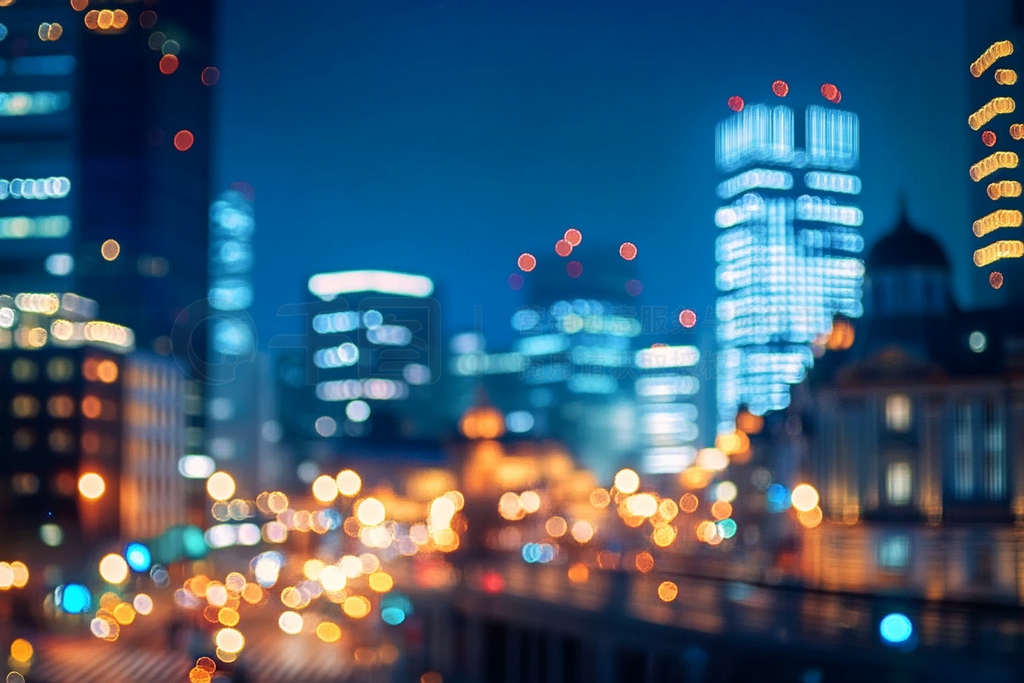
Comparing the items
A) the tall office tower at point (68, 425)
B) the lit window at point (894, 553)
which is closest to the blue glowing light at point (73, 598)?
the lit window at point (894, 553)

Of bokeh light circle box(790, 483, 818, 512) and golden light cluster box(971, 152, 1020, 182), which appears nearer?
golden light cluster box(971, 152, 1020, 182)

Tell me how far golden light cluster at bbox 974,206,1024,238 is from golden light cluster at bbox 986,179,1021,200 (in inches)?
8.6

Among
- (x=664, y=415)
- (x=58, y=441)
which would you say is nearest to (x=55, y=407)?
(x=58, y=441)

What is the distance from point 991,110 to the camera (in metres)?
34.6

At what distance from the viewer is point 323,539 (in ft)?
315

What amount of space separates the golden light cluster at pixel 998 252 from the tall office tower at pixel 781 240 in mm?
10808

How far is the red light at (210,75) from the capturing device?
4156 inches

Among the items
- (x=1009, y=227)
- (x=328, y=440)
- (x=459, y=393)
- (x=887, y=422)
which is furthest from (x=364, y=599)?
(x=459, y=393)

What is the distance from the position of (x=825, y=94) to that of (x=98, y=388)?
4434 centimetres

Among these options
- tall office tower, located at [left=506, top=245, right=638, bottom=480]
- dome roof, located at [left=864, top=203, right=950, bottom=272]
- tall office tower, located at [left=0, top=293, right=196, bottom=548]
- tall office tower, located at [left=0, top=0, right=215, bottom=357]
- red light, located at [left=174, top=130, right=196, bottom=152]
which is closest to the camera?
dome roof, located at [left=864, top=203, right=950, bottom=272]

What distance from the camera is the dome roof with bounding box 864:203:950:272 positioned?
44125 millimetres

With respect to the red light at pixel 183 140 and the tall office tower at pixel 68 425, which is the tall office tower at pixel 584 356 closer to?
the red light at pixel 183 140

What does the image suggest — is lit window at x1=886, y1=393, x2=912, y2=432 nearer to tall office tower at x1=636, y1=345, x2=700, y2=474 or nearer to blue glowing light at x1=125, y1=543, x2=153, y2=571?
blue glowing light at x1=125, y1=543, x2=153, y2=571

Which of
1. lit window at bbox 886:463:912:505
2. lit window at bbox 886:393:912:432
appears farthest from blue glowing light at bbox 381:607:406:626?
lit window at bbox 886:393:912:432
